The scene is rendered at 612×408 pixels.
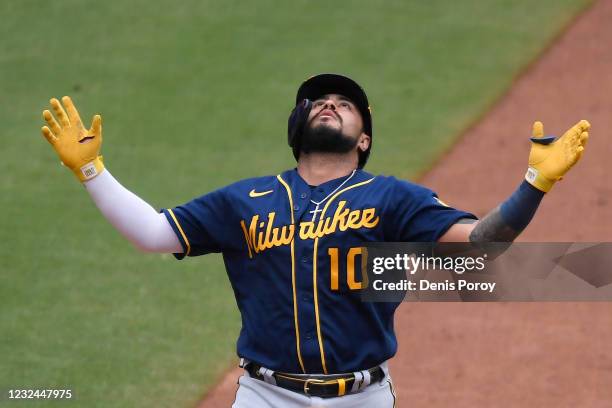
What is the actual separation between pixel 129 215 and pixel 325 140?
32.7 inches

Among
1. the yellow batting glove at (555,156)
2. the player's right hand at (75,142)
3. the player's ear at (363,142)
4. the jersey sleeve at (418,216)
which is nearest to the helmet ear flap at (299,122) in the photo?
the player's ear at (363,142)

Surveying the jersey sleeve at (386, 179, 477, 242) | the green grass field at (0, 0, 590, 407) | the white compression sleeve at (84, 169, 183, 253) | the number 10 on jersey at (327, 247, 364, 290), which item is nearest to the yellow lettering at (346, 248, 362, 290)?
the number 10 on jersey at (327, 247, 364, 290)

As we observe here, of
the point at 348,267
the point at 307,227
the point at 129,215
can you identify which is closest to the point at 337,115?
the point at 307,227

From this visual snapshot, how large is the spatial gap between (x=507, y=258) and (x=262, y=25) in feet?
24.9

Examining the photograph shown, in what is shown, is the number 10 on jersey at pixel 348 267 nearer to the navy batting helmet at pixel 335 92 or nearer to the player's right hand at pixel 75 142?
the navy batting helmet at pixel 335 92

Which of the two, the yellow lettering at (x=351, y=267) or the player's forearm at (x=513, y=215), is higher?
the player's forearm at (x=513, y=215)

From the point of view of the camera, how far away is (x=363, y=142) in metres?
A: 4.94

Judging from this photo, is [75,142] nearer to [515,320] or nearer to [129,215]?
[129,215]

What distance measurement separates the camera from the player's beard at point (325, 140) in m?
4.70

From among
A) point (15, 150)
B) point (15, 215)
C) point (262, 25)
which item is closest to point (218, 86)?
point (262, 25)

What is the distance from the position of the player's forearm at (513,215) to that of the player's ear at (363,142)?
35.3 inches

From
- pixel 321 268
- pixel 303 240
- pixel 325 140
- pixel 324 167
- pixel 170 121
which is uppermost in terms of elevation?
pixel 170 121

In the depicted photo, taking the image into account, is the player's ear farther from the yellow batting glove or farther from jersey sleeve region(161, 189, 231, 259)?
the yellow batting glove

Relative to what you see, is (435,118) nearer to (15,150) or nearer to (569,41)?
(569,41)
